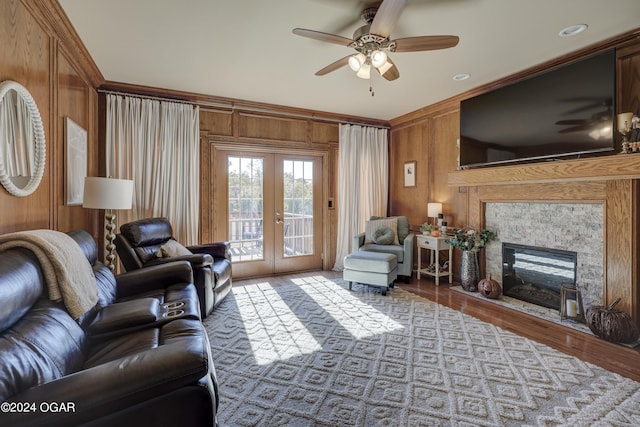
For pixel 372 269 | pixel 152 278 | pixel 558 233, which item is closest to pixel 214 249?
pixel 152 278

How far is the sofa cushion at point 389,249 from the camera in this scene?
4.31 metres

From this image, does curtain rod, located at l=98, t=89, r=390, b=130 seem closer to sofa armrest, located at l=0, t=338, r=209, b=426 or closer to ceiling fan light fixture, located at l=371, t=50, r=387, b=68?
ceiling fan light fixture, located at l=371, t=50, r=387, b=68

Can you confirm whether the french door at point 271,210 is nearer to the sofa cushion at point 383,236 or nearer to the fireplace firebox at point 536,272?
the sofa cushion at point 383,236

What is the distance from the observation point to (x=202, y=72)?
3420 mm

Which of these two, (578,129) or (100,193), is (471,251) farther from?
(100,193)

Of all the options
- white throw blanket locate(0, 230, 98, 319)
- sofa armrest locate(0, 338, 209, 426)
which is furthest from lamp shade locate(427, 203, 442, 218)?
white throw blanket locate(0, 230, 98, 319)

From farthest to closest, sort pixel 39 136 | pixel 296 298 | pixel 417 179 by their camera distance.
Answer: pixel 417 179, pixel 296 298, pixel 39 136

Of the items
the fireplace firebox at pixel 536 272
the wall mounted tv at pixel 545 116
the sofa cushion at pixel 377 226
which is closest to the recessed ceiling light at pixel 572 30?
the wall mounted tv at pixel 545 116

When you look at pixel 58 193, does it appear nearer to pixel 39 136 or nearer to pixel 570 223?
pixel 39 136

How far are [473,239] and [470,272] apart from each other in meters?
0.43

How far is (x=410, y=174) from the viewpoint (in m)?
5.17

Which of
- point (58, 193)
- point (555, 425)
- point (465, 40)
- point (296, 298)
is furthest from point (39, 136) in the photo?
point (555, 425)

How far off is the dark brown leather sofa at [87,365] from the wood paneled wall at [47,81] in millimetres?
885

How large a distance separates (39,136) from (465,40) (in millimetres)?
3473
